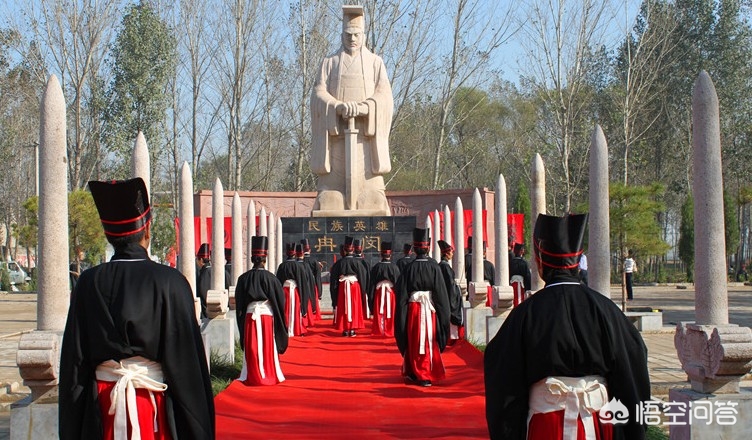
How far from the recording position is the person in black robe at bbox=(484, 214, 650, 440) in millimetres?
4172

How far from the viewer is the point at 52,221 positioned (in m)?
5.75

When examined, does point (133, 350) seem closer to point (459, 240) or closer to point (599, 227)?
point (599, 227)

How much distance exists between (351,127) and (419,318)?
1278 centimetres

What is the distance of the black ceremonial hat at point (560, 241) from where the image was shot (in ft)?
14.5

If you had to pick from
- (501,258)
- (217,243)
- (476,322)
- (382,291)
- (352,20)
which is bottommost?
(476,322)

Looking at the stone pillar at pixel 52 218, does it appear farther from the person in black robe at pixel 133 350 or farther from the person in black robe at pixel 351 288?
the person in black robe at pixel 351 288

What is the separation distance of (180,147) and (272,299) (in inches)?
1136

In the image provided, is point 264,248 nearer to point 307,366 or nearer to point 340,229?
point 307,366

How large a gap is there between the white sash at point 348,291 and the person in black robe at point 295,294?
2.40ft

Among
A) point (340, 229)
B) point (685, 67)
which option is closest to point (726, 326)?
point (340, 229)

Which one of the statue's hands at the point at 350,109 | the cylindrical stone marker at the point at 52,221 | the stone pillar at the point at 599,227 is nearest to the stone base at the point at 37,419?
the cylindrical stone marker at the point at 52,221

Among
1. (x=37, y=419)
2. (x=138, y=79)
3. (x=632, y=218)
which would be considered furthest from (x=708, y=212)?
(x=138, y=79)

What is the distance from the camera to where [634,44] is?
122 ft

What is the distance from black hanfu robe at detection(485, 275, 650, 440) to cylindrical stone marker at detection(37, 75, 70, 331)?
302cm
